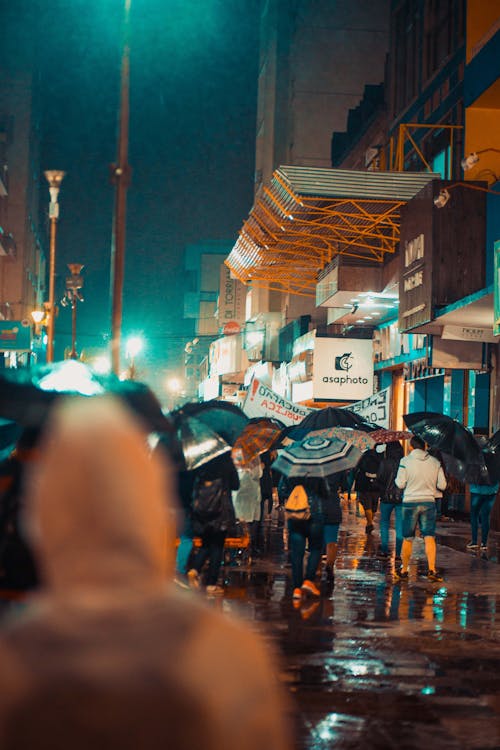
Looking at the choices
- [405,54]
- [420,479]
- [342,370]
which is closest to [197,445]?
[420,479]

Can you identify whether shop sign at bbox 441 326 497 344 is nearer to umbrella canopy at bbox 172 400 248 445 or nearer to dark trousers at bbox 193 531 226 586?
umbrella canopy at bbox 172 400 248 445

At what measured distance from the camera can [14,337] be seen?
134ft

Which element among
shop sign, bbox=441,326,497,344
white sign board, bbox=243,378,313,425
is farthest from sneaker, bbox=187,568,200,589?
shop sign, bbox=441,326,497,344

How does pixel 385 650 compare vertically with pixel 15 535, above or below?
below

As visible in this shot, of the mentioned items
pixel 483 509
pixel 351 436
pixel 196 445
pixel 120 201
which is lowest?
pixel 483 509

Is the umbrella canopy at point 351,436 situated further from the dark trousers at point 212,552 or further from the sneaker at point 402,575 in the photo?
the dark trousers at point 212,552

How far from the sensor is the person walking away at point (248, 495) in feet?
49.9

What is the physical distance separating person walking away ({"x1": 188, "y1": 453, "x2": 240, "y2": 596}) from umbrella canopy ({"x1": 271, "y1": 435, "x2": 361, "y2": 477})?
2.44 feet

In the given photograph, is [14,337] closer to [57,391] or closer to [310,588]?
[310,588]

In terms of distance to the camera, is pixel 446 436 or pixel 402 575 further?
pixel 446 436

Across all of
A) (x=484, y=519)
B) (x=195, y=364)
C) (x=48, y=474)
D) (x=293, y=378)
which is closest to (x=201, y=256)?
(x=195, y=364)

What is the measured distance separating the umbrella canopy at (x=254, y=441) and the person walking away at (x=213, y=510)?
298 cm

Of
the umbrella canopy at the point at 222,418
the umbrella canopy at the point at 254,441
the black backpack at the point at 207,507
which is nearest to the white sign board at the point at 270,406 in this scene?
the umbrella canopy at the point at 254,441

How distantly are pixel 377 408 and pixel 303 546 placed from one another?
8163 millimetres
